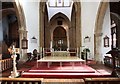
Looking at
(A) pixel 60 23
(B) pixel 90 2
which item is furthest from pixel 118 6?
(A) pixel 60 23

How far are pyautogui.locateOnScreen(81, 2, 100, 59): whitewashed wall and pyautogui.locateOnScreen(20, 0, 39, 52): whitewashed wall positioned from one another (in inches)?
143

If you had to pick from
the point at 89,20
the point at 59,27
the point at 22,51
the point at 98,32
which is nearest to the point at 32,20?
the point at 22,51

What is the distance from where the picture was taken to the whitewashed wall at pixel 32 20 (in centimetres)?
1605

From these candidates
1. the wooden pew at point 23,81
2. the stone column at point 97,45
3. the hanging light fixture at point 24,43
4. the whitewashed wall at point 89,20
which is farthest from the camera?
the whitewashed wall at point 89,20

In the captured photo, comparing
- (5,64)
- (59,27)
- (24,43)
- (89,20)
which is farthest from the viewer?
(59,27)

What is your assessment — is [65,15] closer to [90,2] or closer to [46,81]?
[90,2]

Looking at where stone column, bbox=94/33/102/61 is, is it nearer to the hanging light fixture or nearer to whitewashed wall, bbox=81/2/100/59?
whitewashed wall, bbox=81/2/100/59


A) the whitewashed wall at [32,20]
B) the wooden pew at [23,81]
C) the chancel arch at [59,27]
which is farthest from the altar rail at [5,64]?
the chancel arch at [59,27]

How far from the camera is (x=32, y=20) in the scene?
16.3m

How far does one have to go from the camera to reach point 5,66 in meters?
11.3

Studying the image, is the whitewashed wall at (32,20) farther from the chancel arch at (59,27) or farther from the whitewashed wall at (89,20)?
the chancel arch at (59,27)

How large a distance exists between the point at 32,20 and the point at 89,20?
4462 mm

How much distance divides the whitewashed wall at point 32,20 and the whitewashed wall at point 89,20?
3.64m

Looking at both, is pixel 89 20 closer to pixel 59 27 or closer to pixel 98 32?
pixel 98 32
